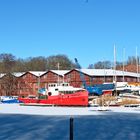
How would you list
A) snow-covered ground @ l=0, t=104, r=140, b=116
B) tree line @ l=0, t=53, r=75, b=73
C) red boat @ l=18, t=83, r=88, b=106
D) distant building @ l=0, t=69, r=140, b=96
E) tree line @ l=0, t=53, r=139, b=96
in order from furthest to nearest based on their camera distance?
tree line @ l=0, t=53, r=75, b=73 < distant building @ l=0, t=69, r=140, b=96 < tree line @ l=0, t=53, r=139, b=96 < red boat @ l=18, t=83, r=88, b=106 < snow-covered ground @ l=0, t=104, r=140, b=116

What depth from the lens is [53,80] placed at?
114 metres

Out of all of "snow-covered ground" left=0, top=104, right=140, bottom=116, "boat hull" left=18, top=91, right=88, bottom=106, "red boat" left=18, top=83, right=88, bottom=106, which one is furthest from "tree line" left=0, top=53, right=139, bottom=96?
"snow-covered ground" left=0, top=104, right=140, bottom=116

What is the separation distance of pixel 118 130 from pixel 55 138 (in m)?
4.62

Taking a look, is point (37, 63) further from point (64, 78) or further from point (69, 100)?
point (69, 100)

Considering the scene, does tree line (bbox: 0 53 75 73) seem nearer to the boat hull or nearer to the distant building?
the distant building

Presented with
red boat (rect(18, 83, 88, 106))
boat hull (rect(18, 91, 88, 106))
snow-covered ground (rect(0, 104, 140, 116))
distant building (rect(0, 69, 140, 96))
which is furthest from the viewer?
distant building (rect(0, 69, 140, 96))

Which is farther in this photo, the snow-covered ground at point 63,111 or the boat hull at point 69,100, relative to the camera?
the boat hull at point 69,100

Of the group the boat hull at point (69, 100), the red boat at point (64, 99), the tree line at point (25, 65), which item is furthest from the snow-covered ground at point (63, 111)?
the tree line at point (25, 65)

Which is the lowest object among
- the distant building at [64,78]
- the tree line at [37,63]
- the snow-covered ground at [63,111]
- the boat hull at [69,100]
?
the snow-covered ground at [63,111]

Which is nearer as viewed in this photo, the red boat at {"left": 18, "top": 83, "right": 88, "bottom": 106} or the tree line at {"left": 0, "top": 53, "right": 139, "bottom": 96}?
the red boat at {"left": 18, "top": 83, "right": 88, "bottom": 106}

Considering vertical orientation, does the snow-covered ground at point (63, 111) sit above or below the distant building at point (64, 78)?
below

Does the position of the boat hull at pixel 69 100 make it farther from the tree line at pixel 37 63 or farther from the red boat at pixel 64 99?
the tree line at pixel 37 63

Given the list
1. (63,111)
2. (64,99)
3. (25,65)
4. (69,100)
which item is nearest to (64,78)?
(25,65)

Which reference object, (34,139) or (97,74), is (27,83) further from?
(34,139)
